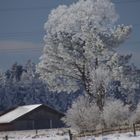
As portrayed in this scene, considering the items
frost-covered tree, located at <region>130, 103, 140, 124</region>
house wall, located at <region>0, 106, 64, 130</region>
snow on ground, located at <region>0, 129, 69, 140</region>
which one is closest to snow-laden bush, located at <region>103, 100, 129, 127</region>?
frost-covered tree, located at <region>130, 103, 140, 124</region>

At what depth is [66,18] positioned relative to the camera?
63656 millimetres

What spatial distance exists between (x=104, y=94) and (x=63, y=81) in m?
6.52

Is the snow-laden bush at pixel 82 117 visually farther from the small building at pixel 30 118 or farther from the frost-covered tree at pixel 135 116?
the small building at pixel 30 118

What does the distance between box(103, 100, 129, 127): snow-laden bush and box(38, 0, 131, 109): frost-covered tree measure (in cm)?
945

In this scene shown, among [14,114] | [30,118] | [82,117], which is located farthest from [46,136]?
[14,114]

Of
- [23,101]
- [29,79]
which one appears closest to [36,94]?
[23,101]

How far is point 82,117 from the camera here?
51.5m

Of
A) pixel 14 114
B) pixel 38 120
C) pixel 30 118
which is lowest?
pixel 38 120

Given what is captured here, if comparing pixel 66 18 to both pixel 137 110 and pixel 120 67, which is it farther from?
pixel 137 110

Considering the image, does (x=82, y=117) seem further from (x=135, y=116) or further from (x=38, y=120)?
(x=38, y=120)

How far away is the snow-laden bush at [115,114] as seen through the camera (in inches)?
2004

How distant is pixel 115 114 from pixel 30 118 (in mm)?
36858

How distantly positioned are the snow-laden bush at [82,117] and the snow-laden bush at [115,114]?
3.85 feet

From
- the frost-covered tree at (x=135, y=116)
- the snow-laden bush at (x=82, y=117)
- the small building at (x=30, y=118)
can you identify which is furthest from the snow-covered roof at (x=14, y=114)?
the frost-covered tree at (x=135, y=116)
